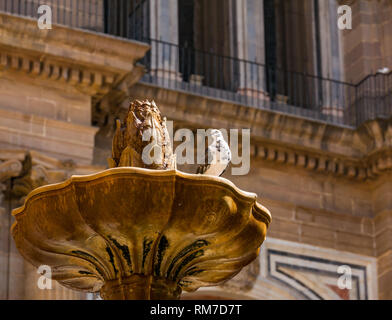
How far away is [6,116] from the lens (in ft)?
47.7

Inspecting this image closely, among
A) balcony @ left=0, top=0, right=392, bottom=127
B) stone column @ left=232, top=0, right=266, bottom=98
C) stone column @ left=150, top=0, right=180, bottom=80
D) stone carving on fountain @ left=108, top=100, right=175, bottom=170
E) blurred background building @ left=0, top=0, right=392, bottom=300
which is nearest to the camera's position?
stone carving on fountain @ left=108, top=100, right=175, bottom=170

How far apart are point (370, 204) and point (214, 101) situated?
7.75 ft

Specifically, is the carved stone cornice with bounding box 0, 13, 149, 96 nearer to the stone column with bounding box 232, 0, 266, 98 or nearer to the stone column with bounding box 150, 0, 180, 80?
the stone column with bounding box 150, 0, 180, 80

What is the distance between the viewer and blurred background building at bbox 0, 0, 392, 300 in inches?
574

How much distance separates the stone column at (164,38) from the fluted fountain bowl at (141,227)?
719cm

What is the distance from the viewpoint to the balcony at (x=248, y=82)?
16.8 metres

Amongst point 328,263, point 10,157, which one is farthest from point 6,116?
point 328,263

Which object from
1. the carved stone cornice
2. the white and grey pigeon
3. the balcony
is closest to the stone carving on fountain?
the white and grey pigeon

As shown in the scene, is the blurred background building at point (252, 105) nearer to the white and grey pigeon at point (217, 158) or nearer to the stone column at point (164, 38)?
the stone column at point (164, 38)

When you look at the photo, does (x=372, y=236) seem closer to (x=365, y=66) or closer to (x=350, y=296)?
(x=350, y=296)

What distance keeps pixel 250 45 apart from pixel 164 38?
1121 millimetres

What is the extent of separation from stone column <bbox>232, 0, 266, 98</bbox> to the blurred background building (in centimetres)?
2

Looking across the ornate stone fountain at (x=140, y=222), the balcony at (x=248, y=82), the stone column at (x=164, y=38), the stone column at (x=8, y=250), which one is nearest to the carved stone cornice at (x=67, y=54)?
the stone column at (x=8, y=250)
